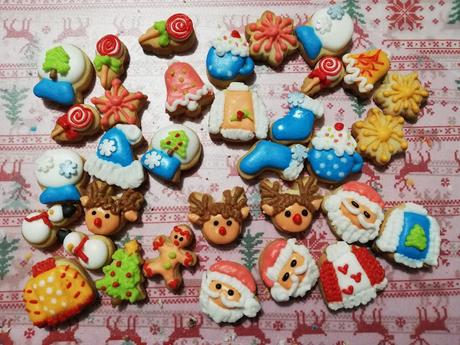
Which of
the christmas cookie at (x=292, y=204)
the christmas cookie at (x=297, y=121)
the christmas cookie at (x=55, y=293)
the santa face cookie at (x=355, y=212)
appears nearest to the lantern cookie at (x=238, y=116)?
the christmas cookie at (x=297, y=121)

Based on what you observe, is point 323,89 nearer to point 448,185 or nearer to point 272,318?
point 448,185

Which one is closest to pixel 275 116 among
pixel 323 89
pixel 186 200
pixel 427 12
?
pixel 323 89

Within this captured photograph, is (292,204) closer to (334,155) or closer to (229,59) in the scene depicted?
(334,155)

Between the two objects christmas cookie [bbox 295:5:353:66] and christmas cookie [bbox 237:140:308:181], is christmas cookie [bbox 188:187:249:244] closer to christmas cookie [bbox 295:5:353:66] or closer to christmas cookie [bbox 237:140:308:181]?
christmas cookie [bbox 237:140:308:181]

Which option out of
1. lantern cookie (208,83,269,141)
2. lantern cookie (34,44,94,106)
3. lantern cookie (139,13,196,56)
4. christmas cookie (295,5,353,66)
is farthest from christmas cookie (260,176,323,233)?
lantern cookie (34,44,94,106)

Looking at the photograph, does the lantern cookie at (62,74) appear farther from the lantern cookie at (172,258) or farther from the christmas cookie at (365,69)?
the christmas cookie at (365,69)

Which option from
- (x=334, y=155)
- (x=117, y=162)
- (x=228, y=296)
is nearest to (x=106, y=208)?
(x=117, y=162)
